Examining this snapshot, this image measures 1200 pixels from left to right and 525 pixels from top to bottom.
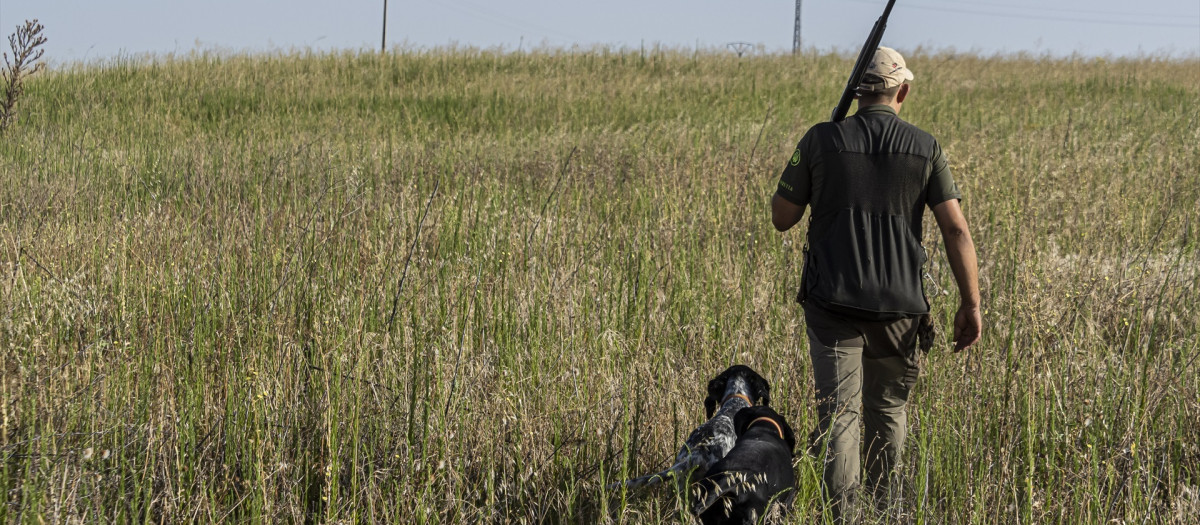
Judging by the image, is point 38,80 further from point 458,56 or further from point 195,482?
point 195,482

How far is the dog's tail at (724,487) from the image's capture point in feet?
6.98

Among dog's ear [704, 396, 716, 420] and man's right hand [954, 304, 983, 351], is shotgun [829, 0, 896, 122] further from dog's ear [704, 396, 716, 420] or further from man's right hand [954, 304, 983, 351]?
dog's ear [704, 396, 716, 420]

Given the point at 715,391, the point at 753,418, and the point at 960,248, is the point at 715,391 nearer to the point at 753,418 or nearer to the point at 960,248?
the point at 753,418

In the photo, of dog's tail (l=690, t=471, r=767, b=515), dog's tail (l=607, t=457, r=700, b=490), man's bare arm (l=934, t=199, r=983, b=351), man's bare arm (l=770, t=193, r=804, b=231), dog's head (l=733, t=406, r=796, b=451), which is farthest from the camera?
man's bare arm (l=770, t=193, r=804, b=231)

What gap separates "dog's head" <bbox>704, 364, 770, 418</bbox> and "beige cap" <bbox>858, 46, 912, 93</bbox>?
93cm

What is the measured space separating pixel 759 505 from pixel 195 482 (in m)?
1.55

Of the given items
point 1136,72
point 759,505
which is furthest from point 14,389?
point 1136,72

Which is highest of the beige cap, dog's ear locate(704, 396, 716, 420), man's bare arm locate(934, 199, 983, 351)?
the beige cap

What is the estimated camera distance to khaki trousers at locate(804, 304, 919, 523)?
2617 mm

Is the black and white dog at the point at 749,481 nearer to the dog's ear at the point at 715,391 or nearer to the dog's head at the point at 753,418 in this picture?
the dog's head at the point at 753,418

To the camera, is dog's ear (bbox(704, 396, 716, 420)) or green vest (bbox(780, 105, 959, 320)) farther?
dog's ear (bbox(704, 396, 716, 420))

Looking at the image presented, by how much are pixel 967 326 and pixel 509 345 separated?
1.54 metres

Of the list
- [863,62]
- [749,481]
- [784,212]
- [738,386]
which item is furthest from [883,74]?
[749,481]

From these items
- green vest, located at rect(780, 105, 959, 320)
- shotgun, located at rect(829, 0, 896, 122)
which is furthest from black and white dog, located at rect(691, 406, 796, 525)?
shotgun, located at rect(829, 0, 896, 122)
